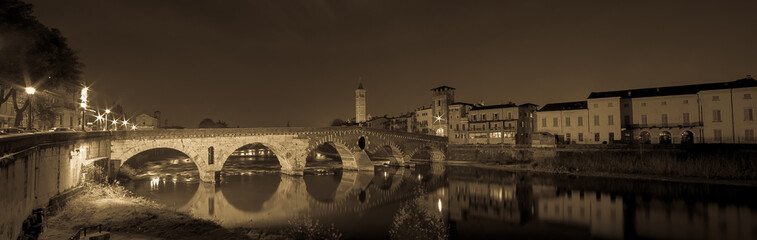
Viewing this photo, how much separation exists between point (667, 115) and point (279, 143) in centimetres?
3792

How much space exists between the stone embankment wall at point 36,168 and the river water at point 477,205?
5.52m

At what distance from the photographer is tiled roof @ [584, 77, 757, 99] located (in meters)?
35.8

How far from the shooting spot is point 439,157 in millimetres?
52500

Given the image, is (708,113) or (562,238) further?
(708,113)

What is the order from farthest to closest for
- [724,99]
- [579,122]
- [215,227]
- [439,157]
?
[439,157] < [579,122] < [724,99] < [215,227]

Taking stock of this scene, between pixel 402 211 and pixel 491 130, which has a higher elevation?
pixel 491 130

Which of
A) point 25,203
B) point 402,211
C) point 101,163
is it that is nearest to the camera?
point 25,203

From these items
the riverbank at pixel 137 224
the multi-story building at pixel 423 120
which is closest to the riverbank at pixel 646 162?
the multi-story building at pixel 423 120

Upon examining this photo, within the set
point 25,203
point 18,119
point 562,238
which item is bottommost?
point 562,238

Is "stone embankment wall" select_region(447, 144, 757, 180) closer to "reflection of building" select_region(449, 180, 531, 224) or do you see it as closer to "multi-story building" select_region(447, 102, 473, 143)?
"reflection of building" select_region(449, 180, 531, 224)

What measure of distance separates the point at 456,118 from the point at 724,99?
32.1m

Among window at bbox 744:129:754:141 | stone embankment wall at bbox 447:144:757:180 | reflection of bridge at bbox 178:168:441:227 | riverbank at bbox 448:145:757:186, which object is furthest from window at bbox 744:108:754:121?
reflection of bridge at bbox 178:168:441:227

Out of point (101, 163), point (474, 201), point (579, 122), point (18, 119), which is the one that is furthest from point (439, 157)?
point (18, 119)

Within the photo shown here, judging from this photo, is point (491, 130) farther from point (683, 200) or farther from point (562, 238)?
point (562, 238)
